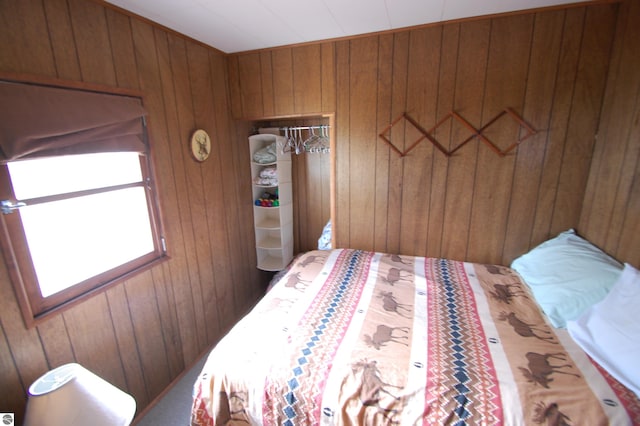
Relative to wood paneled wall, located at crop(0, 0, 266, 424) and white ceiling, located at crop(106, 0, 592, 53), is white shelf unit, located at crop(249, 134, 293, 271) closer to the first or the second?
wood paneled wall, located at crop(0, 0, 266, 424)

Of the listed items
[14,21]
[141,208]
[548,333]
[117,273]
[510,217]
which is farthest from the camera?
[510,217]

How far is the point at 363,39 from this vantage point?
2.02 m

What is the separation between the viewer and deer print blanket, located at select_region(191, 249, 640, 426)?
0.96 metres

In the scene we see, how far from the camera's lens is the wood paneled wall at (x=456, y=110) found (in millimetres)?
1711

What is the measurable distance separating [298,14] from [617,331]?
7.06 ft

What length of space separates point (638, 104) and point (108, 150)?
106 inches

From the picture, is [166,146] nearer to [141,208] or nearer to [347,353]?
[141,208]

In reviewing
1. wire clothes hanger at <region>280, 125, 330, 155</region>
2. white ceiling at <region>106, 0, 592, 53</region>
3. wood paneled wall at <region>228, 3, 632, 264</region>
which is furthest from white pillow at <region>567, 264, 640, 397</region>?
wire clothes hanger at <region>280, 125, 330, 155</region>

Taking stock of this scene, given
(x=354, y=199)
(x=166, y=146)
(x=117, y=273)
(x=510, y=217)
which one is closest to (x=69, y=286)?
(x=117, y=273)

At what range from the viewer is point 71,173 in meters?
1.40

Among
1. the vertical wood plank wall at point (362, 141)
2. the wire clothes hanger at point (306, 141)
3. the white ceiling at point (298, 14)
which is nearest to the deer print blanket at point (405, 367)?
the vertical wood plank wall at point (362, 141)

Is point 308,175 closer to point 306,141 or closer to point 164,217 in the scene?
point 306,141

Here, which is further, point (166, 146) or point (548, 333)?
point (166, 146)

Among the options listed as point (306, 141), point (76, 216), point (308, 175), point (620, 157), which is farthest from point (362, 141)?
point (76, 216)
